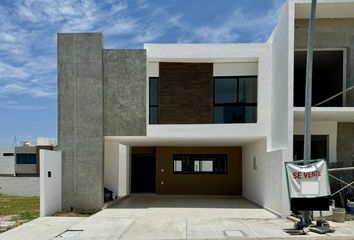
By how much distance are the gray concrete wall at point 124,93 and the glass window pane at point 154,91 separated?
0.90 metres

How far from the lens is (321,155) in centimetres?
1762

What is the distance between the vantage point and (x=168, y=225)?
1294 centimetres

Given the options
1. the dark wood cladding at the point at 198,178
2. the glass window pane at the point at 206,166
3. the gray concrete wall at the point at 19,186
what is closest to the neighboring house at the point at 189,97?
the dark wood cladding at the point at 198,178

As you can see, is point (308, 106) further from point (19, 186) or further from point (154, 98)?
point (19, 186)

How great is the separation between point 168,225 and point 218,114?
19.8ft

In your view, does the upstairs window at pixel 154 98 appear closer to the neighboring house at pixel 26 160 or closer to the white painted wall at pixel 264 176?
the white painted wall at pixel 264 176

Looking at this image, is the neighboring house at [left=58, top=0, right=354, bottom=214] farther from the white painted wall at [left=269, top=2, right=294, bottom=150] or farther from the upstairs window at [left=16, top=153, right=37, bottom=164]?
the upstairs window at [left=16, top=153, right=37, bottom=164]

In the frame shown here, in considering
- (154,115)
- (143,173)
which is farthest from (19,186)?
(154,115)

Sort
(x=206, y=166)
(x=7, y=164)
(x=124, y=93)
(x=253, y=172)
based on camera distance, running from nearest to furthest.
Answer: (x=124, y=93), (x=253, y=172), (x=206, y=166), (x=7, y=164)

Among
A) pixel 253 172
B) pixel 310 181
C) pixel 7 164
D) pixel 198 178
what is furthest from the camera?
pixel 7 164

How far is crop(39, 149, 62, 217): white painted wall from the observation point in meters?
14.8

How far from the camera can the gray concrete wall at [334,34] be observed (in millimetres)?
16266

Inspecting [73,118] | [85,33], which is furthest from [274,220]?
[85,33]

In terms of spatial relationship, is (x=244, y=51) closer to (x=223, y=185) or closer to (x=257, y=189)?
(x=257, y=189)
